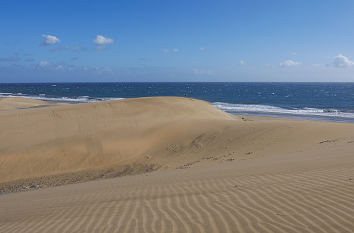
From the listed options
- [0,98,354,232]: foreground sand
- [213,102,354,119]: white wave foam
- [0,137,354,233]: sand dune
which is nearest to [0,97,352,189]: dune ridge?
[0,98,354,232]: foreground sand

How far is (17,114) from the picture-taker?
1955 cm

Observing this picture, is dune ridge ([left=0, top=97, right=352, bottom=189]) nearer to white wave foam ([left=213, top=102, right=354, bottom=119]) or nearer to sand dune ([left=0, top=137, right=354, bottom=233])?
sand dune ([left=0, top=137, right=354, bottom=233])

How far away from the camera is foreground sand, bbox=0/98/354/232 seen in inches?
192

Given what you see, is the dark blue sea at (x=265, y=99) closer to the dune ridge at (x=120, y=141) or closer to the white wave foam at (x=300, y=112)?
the white wave foam at (x=300, y=112)

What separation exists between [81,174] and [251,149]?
23.3 ft

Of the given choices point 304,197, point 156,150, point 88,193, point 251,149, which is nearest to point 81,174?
point 156,150

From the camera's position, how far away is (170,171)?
36.0 feet

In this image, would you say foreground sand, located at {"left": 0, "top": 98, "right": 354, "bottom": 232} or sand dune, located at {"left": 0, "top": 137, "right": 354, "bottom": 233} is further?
foreground sand, located at {"left": 0, "top": 98, "right": 354, "bottom": 232}

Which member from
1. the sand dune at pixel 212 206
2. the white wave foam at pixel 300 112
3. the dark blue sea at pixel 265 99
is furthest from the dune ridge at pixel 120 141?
the white wave foam at pixel 300 112

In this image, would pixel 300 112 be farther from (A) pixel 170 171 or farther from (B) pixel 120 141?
(A) pixel 170 171

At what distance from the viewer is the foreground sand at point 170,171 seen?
489cm

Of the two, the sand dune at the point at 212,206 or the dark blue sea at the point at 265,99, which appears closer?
the sand dune at the point at 212,206

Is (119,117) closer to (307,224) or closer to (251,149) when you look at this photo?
(251,149)

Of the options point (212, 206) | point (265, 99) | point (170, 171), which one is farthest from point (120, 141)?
point (265, 99)
